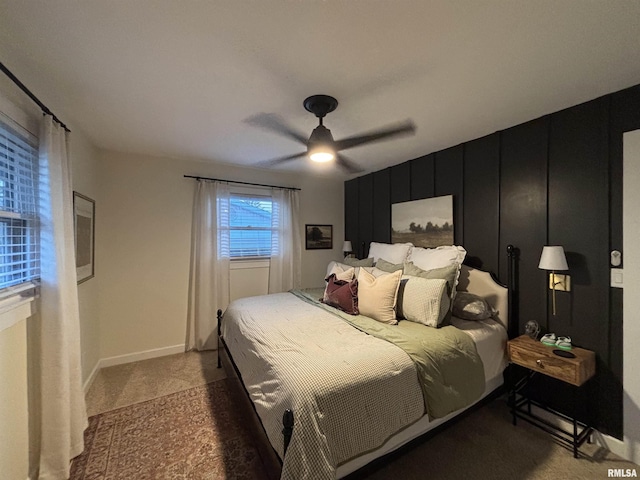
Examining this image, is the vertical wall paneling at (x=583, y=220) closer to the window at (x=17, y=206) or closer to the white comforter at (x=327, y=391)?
the white comforter at (x=327, y=391)

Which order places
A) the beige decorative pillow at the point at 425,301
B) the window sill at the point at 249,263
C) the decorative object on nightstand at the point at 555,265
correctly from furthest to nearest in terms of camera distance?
the window sill at the point at 249,263 < the beige decorative pillow at the point at 425,301 < the decorative object on nightstand at the point at 555,265

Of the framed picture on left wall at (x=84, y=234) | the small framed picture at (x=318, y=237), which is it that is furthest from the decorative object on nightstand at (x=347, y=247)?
the framed picture on left wall at (x=84, y=234)

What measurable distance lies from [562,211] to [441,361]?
161 cm

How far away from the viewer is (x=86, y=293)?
8.52ft

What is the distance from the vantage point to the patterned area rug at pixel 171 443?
5.44 ft

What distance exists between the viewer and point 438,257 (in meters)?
2.65

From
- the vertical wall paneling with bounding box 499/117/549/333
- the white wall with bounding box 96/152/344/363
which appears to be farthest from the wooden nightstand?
the white wall with bounding box 96/152/344/363

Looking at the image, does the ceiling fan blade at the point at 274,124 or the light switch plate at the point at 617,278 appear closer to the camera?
the light switch plate at the point at 617,278

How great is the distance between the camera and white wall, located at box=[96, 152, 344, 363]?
9.95 feet

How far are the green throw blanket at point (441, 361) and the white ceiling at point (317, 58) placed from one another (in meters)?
1.73

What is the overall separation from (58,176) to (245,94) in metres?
1.34

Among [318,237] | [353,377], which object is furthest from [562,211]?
[318,237]

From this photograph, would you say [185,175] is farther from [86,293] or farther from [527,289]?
[527,289]

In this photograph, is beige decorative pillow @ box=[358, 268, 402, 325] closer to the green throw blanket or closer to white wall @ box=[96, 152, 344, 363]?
the green throw blanket
